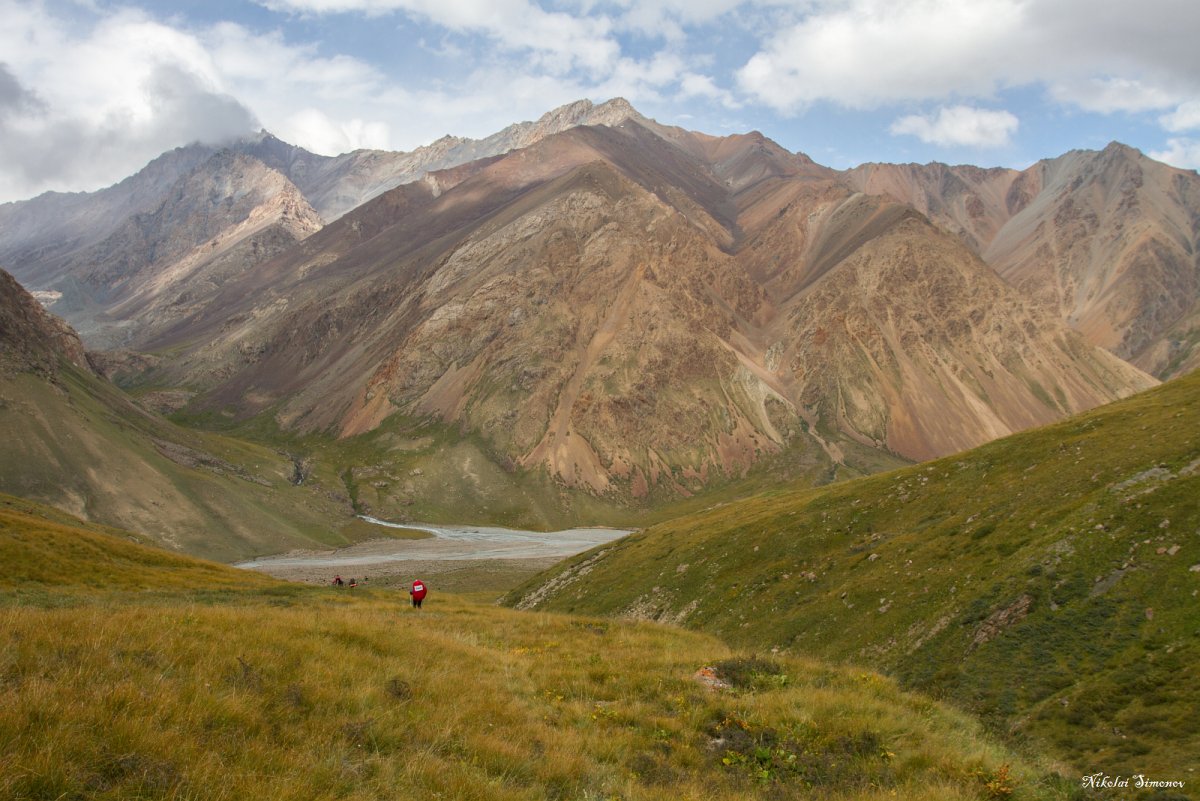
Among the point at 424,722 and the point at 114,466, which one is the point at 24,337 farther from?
the point at 424,722

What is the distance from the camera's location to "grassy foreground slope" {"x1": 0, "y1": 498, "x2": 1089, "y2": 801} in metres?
7.73

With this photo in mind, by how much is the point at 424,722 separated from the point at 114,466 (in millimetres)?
122583

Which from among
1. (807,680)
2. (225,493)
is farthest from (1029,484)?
(225,493)

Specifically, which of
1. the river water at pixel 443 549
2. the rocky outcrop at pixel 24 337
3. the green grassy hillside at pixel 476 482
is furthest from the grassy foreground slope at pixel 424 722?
the green grassy hillside at pixel 476 482

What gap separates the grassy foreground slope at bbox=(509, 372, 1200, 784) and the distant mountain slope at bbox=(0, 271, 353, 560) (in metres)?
90.8

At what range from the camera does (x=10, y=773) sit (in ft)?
21.9

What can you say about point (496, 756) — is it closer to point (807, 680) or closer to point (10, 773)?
point (10, 773)

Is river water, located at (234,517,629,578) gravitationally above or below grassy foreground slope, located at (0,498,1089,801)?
below

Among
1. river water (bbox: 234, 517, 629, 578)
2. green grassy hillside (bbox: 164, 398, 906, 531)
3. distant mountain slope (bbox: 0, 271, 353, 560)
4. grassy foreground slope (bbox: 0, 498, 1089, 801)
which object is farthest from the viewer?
green grassy hillside (bbox: 164, 398, 906, 531)

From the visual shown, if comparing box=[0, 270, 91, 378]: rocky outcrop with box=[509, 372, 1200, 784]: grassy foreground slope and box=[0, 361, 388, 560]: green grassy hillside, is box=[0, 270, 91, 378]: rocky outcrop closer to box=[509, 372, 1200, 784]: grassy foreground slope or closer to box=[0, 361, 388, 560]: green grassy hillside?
box=[0, 361, 388, 560]: green grassy hillside

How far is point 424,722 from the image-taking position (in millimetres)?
10719

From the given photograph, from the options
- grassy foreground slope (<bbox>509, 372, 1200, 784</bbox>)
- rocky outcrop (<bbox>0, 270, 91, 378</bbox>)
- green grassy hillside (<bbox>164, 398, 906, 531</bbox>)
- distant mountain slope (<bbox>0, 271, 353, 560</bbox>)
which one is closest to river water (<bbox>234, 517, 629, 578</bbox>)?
distant mountain slope (<bbox>0, 271, 353, 560</bbox>)

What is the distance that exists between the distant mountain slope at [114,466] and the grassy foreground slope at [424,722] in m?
106

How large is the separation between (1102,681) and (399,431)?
→ 19130 cm
